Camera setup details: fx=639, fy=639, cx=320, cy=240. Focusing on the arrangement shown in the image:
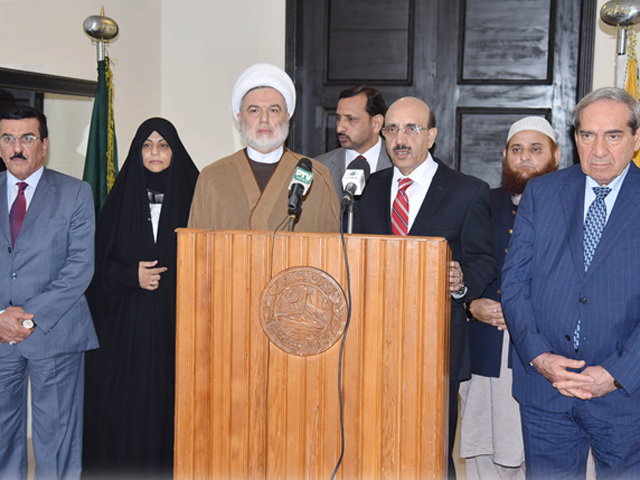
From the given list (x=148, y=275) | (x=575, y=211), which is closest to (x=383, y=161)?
(x=148, y=275)

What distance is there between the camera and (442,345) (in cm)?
184

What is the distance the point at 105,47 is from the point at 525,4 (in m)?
3.18

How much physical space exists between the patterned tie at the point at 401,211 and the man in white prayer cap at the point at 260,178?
25 cm

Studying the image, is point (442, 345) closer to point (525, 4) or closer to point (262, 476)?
point (262, 476)

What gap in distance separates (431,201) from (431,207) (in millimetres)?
28

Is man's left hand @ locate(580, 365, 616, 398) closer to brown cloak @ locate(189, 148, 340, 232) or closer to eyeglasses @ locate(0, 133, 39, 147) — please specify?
brown cloak @ locate(189, 148, 340, 232)

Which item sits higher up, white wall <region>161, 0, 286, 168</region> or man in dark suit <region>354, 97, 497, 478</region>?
white wall <region>161, 0, 286, 168</region>

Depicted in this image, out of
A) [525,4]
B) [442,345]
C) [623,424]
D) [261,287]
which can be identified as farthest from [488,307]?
[525,4]

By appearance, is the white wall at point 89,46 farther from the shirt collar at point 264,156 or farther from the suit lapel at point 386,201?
the suit lapel at point 386,201

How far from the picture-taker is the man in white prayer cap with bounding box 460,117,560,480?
9.95ft

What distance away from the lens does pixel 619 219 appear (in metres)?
2.28

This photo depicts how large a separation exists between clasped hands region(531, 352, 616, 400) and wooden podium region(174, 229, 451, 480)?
21.4 inches

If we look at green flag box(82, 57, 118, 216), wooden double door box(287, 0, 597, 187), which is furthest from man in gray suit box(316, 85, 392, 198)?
green flag box(82, 57, 118, 216)

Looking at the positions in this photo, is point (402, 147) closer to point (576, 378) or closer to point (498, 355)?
point (498, 355)
